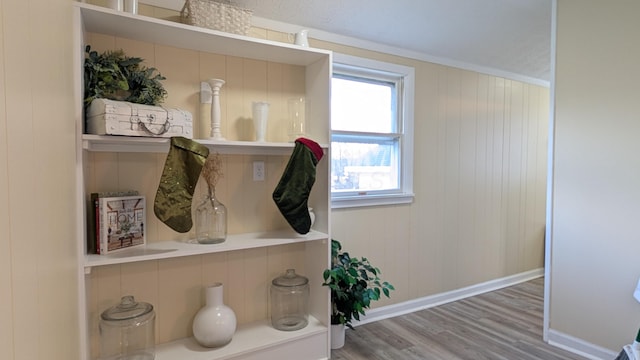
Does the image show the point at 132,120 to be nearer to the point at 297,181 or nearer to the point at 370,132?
the point at 297,181

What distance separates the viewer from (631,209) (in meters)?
2.18

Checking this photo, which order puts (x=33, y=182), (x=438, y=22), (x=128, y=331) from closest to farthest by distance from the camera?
1. (x=33, y=182)
2. (x=128, y=331)
3. (x=438, y=22)

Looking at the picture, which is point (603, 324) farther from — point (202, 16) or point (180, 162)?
point (202, 16)

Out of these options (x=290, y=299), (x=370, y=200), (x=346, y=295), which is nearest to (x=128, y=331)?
(x=290, y=299)

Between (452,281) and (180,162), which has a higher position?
(180,162)

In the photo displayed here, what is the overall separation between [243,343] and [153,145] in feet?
3.93

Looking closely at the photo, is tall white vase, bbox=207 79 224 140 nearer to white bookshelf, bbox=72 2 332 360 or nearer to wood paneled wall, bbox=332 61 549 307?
white bookshelf, bbox=72 2 332 360

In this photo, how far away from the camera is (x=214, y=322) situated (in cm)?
197

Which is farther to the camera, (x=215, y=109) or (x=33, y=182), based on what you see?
(x=215, y=109)

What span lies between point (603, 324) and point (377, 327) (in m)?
1.48

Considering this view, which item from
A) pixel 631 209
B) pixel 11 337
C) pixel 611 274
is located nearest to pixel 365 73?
pixel 631 209

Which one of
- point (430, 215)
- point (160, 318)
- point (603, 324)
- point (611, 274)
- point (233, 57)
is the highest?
point (233, 57)

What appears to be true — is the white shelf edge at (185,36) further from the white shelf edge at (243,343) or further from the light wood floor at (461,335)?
the light wood floor at (461,335)

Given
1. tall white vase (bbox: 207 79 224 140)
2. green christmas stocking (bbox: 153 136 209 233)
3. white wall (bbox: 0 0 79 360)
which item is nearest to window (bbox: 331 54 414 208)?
tall white vase (bbox: 207 79 224 140)
